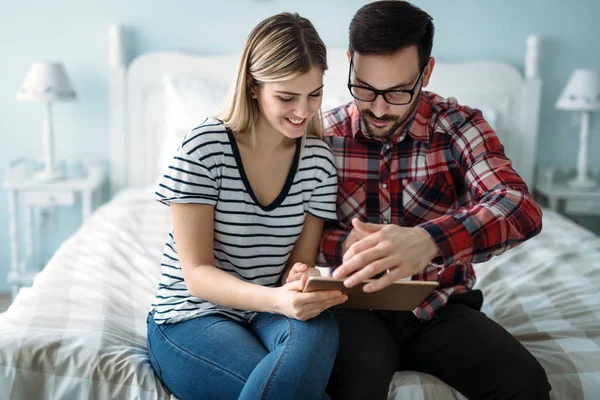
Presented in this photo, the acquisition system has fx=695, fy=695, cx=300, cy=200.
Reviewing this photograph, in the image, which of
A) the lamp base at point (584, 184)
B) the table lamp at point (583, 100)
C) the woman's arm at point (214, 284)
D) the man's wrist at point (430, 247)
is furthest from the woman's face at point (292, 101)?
the lamp base at point (584, 184)

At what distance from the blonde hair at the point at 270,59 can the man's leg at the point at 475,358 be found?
0.55m

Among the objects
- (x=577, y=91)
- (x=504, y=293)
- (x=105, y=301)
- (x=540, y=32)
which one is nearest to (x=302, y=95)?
(x=105, y=301)

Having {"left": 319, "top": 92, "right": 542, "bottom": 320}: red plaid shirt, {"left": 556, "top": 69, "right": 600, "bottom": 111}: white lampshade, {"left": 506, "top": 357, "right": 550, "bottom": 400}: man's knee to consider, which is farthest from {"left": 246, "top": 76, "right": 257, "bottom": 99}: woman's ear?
{"left": 556, "top": 69, "right": 600, "bottom": 111}: white lampshade

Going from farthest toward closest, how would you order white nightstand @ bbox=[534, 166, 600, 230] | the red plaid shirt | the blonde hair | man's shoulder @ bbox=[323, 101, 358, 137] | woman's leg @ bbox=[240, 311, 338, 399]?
white nightstand @ bbox=[534, 166, 600, 230], man's shoulder @ bbox=[323, 101, 358, 137], the red plaid shirt, the blonde hair, woman's leg @ bbox=[240, 311, 338, 399]

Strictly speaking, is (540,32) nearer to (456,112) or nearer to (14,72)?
(456,112)

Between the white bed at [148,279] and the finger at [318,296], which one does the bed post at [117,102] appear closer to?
the white bed at [148,279]

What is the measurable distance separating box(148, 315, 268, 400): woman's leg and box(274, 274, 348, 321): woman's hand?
92mm

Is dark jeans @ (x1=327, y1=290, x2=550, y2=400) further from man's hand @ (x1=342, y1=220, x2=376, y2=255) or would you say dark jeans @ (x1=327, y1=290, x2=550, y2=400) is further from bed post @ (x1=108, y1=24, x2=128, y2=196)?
bed post @ (x1=108, y1=24, x2=128, y2=196)

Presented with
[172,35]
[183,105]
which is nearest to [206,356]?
[183,105]

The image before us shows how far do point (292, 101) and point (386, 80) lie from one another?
0.20 meters

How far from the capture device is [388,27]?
1393 millimetres

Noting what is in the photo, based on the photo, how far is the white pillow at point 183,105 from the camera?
277 centimetres

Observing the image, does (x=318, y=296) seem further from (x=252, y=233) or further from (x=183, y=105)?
(x=183, y=105)

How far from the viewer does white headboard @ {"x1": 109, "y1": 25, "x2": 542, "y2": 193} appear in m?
3.02
